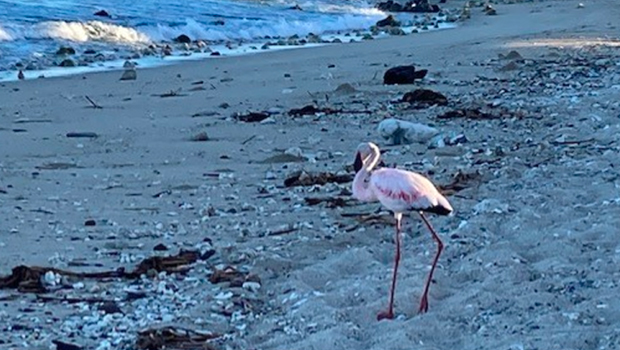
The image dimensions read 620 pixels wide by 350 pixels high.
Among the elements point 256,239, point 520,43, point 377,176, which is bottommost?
point 520,43

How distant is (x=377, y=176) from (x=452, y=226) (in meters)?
1.46

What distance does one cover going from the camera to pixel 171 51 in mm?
17359

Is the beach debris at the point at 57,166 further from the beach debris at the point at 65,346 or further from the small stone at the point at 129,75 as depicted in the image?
the small stone at the point at 129,75

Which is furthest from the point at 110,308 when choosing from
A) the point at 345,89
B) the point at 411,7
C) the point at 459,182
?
the point at 411,7

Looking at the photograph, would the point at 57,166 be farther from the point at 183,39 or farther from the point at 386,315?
the point at 183,39

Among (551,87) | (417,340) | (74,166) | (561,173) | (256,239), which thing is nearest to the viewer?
(417,340)

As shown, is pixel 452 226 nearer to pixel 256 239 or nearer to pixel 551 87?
pixel 256 239

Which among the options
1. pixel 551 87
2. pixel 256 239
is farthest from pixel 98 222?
pixel 551 87

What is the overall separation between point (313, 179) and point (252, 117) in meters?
2.86

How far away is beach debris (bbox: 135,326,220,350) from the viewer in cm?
406

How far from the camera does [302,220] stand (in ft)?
19.6

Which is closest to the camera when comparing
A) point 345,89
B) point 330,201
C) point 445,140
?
point 330,201

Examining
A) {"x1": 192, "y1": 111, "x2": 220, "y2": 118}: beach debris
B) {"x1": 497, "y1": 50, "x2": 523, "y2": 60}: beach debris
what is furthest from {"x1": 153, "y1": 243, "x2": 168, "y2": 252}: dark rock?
{"x1": 497, "y1": 50, "x2": 523, "y2": 60}: beach debris

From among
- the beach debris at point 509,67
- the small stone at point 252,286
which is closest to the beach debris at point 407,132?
the small stone at point 252,286
